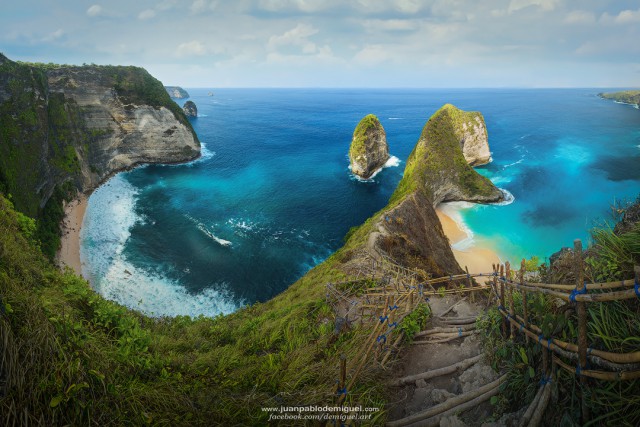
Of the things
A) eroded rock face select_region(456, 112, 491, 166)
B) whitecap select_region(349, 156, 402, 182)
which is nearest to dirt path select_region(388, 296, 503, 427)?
whitecap select_region(349, 156, 402, 182)

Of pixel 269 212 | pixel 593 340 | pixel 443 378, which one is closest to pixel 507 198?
pixel 269 212

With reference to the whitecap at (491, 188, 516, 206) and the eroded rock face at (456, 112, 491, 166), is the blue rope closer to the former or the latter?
the whitecap at (491, 188, 516, 206)

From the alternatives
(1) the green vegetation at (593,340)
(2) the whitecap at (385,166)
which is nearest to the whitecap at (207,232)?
(2) the whitecap at (385,166)

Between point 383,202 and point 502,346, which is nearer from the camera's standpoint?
point 502,346

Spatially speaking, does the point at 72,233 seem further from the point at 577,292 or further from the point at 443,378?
the point at 577,292

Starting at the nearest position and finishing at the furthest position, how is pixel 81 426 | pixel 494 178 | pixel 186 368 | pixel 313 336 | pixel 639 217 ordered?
pixel 81 426
pixel 639 217
pixel 186 368
pixel 313 336
pixel 494 178

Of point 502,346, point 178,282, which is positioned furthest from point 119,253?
point 502,346

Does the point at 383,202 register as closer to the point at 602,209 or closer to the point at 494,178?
the point at 494,178
